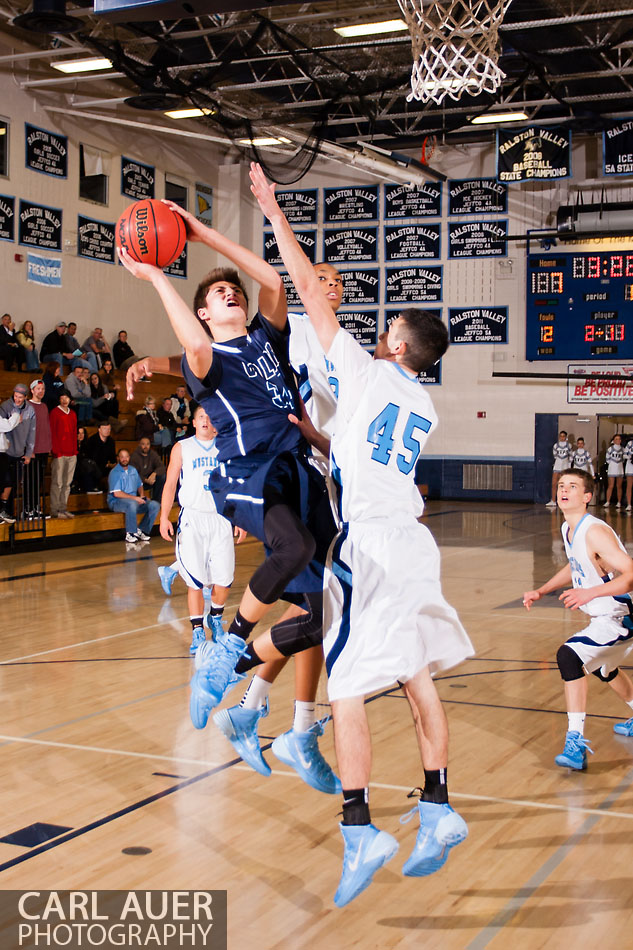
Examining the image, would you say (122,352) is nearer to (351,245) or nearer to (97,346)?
(97,346)

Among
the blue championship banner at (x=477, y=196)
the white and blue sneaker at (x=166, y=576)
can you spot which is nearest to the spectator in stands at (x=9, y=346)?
the white and blue sneaker at (x=166, y=576)

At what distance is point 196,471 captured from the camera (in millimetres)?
7520

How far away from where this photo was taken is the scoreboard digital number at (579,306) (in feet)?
66.5

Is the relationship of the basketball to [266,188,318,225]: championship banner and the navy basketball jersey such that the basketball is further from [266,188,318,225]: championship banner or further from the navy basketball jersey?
[266,188,318,225]: championship banner

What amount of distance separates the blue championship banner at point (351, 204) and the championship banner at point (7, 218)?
8478mm

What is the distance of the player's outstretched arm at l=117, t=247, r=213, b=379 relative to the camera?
11.8 ft

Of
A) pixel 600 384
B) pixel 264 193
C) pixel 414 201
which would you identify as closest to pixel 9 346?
pixel 414 201

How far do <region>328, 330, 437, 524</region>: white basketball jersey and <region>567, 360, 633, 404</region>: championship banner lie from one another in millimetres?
18635

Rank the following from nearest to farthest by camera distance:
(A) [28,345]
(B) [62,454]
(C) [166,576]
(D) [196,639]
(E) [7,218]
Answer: (D) [196,639]
(C) [166,576]
(B) [62,454]
(A) [28,345]
(E) [7,218]

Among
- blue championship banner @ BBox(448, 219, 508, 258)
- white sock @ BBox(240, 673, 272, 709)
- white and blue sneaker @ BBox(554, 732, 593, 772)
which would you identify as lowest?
white and blue sneaker @ BBox(554, 732, 593, 772)

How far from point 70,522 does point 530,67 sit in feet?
32.3

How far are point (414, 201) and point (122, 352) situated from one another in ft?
26.6

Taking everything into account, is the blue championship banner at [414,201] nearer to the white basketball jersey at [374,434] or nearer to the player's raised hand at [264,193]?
the player's raised hand at [264,193]

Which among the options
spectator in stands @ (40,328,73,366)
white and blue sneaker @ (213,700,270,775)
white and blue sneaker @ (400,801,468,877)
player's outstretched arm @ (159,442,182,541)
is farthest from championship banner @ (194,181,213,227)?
white and blue sneaker @ (400,801,468,877)
